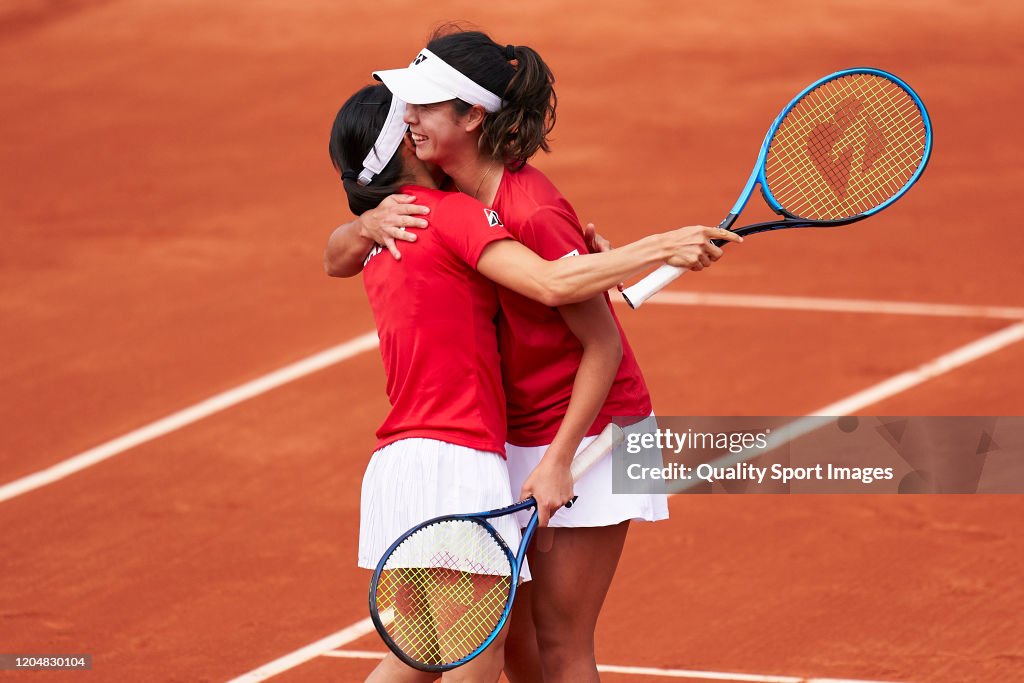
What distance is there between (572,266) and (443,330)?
1.25ft

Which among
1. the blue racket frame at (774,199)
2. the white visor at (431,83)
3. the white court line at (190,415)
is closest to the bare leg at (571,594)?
the blue racket frame at (774,199)

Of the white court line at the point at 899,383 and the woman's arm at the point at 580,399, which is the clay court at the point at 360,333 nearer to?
the white court line at the point at 899,383

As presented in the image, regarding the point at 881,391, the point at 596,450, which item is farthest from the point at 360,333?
the point at 596,450

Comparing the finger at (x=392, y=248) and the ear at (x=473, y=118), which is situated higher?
the ear at (x=473, y=118)

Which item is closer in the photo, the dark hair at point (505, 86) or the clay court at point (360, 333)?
the dark hair at point (505, 86)

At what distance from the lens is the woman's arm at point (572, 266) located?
368 centimetres

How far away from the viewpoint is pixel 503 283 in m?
3.72

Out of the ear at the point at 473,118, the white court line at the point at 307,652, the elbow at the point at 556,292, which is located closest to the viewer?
the elbow at the point at 556,292

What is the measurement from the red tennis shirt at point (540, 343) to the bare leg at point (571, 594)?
29cm

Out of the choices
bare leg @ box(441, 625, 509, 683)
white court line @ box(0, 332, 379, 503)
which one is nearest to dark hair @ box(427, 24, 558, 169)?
bare leg @ box(441, 625, 509, 683)

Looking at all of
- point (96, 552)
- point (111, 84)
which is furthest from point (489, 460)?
point (111, 84)

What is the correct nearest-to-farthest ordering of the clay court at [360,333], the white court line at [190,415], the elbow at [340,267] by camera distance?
the elbow at [340,267] < the clay court at [360,333] < the white court line at [190,415]

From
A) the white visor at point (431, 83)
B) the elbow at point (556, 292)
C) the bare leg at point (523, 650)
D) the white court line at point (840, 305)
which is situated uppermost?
the white visor at point (431, 83)

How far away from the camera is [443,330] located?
384 cm
